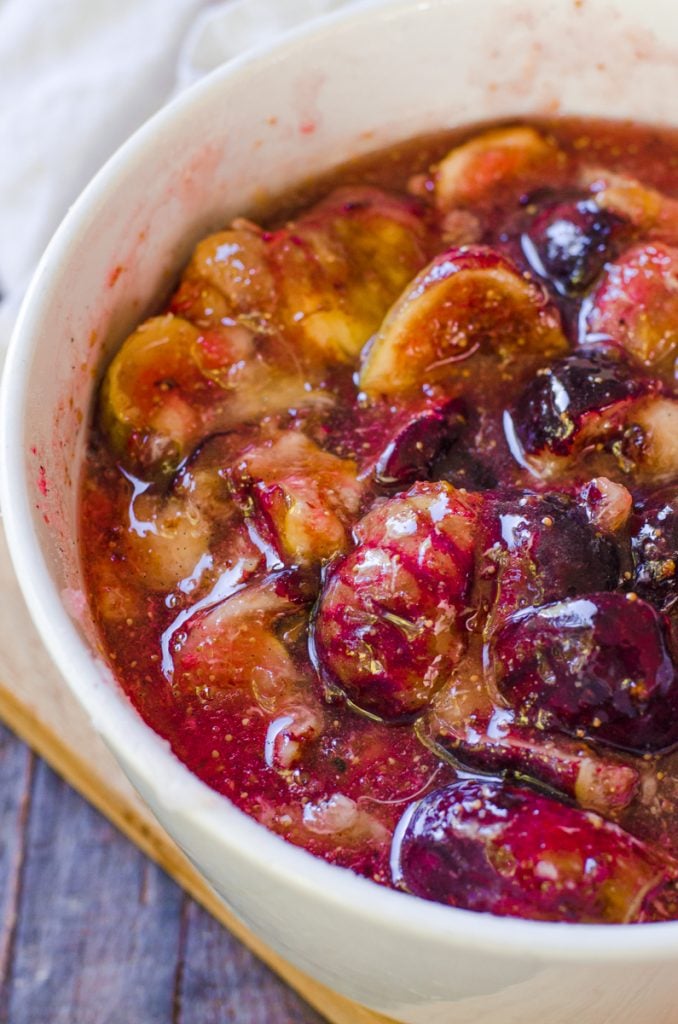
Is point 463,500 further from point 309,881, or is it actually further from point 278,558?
point 309,881

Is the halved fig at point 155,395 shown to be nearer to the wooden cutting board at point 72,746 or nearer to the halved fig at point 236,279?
the halved fig at point 236,279

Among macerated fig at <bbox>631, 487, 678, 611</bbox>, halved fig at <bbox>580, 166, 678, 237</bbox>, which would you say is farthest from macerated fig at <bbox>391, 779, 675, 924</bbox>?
halved fig at <bbox>580, 166, 678, 237</bbox>

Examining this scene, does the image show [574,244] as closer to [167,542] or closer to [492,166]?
[492,166]

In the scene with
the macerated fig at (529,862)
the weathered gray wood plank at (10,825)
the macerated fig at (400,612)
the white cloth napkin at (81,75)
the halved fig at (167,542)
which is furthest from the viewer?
the white cloth napkin at (81,75)

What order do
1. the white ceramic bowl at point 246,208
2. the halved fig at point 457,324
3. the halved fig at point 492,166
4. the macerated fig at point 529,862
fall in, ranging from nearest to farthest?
the white ceramic bowl at point 246,208 < the macerated fig at point 529,862 < the halved fig at point 457,324 < the halved fig at point 492,166

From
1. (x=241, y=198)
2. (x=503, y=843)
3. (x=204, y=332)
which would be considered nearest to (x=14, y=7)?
(x=241, y=198)

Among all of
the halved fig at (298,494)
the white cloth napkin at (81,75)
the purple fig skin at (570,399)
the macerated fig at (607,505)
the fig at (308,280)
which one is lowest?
the macerated fig at (607,505)

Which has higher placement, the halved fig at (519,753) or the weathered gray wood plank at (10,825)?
the halved fig at (519,753)

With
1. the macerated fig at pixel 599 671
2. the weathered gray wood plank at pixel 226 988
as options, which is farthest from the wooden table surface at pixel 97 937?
the macerated fig at pixel 599 671
